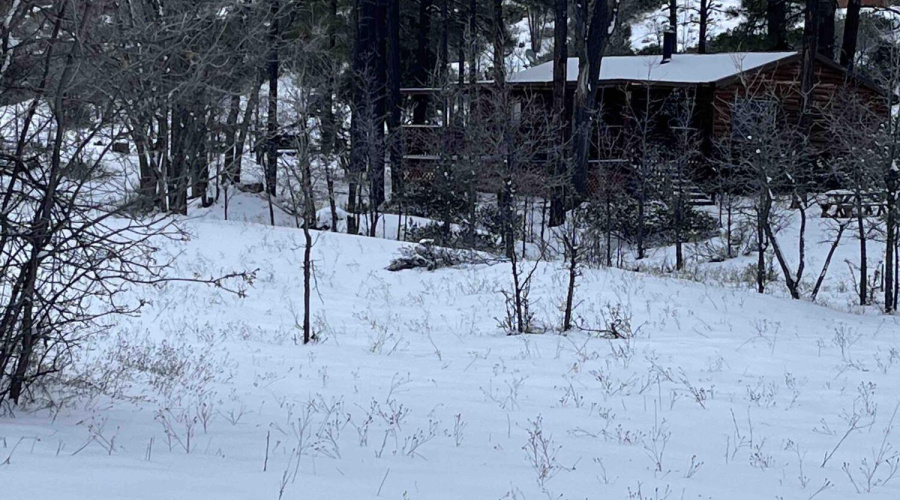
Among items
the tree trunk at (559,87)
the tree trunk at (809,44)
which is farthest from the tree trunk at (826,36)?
the tree trunk at (559,87)

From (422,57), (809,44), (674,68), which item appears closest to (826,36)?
(674,68)

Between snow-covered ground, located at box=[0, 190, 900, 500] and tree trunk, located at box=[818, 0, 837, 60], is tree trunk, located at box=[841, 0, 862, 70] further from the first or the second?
snow-covered ground, located at box=[0, 190, 900, 500]

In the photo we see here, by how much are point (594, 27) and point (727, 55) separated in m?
8.12

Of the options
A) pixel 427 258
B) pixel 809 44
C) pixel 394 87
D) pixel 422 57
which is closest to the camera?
pixel 427 258

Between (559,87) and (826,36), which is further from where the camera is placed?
(826,36)

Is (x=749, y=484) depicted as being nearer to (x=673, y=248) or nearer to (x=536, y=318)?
(x=536, y=318)

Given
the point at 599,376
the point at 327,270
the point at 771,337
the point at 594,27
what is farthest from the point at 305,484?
the point at 594,27

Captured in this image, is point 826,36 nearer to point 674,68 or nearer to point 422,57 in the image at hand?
point 674,68

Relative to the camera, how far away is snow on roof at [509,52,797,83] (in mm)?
31203

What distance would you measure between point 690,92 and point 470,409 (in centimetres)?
2656

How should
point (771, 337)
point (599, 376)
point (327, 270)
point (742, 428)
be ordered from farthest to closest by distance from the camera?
point (327, 270) < point (771, 337) < point (599, 376) < point (742, 428)

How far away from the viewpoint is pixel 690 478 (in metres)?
5.55

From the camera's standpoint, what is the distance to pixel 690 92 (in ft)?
105

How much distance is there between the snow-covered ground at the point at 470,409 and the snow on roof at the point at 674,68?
18172mm
